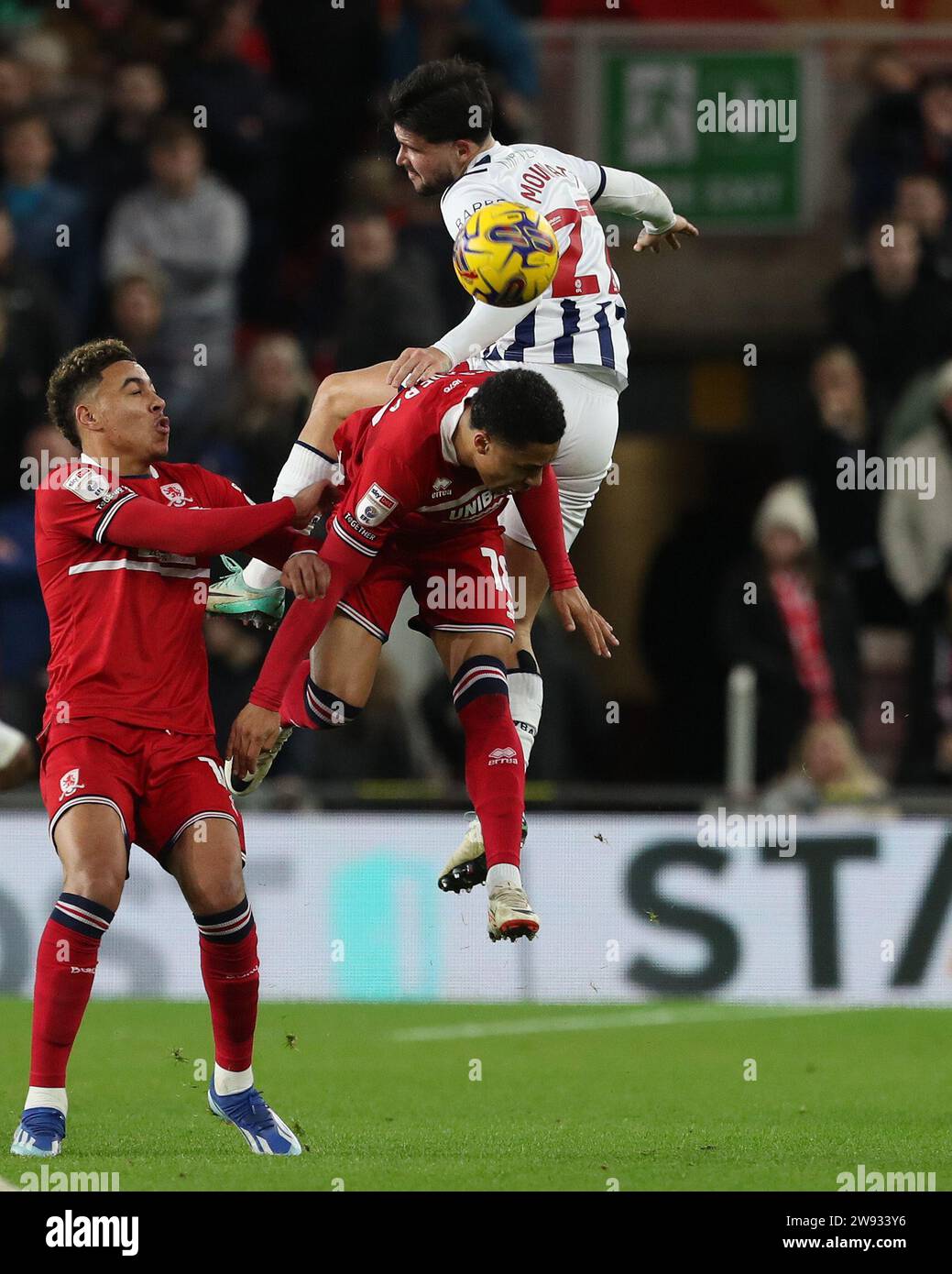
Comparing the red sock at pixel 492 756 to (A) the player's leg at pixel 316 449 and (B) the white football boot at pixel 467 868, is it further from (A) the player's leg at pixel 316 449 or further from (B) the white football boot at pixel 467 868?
(A) the player's leg at pixel 316 449

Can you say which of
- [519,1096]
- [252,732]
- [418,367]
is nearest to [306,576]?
[252,732]

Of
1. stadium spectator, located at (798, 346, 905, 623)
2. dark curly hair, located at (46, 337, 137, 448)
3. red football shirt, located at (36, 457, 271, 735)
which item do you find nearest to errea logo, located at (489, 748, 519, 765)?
red football shirt, located at (36, 457, 271, 735)

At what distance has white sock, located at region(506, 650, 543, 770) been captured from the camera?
7.34m

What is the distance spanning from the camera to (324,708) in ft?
22.9

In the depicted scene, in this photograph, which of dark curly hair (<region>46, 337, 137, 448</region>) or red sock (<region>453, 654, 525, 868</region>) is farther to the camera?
red sock (<region>453, 654, 525, 868</region>)

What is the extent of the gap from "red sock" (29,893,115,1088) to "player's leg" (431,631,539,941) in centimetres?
122

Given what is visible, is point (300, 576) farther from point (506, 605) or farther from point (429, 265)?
point (429, 265)

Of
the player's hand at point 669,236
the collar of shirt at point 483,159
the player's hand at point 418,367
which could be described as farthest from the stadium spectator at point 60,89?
the player's hand at point 418,367

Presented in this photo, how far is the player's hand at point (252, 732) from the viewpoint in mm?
6582

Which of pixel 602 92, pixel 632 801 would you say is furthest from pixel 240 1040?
pixel 602 92

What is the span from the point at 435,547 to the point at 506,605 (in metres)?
0.32

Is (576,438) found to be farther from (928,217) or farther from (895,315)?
(928,217)

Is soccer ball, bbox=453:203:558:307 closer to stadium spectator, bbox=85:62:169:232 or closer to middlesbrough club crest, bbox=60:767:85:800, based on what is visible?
middlesbrough club crest, bbox=60:767:85:800

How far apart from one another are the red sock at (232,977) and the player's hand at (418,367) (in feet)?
5.39
